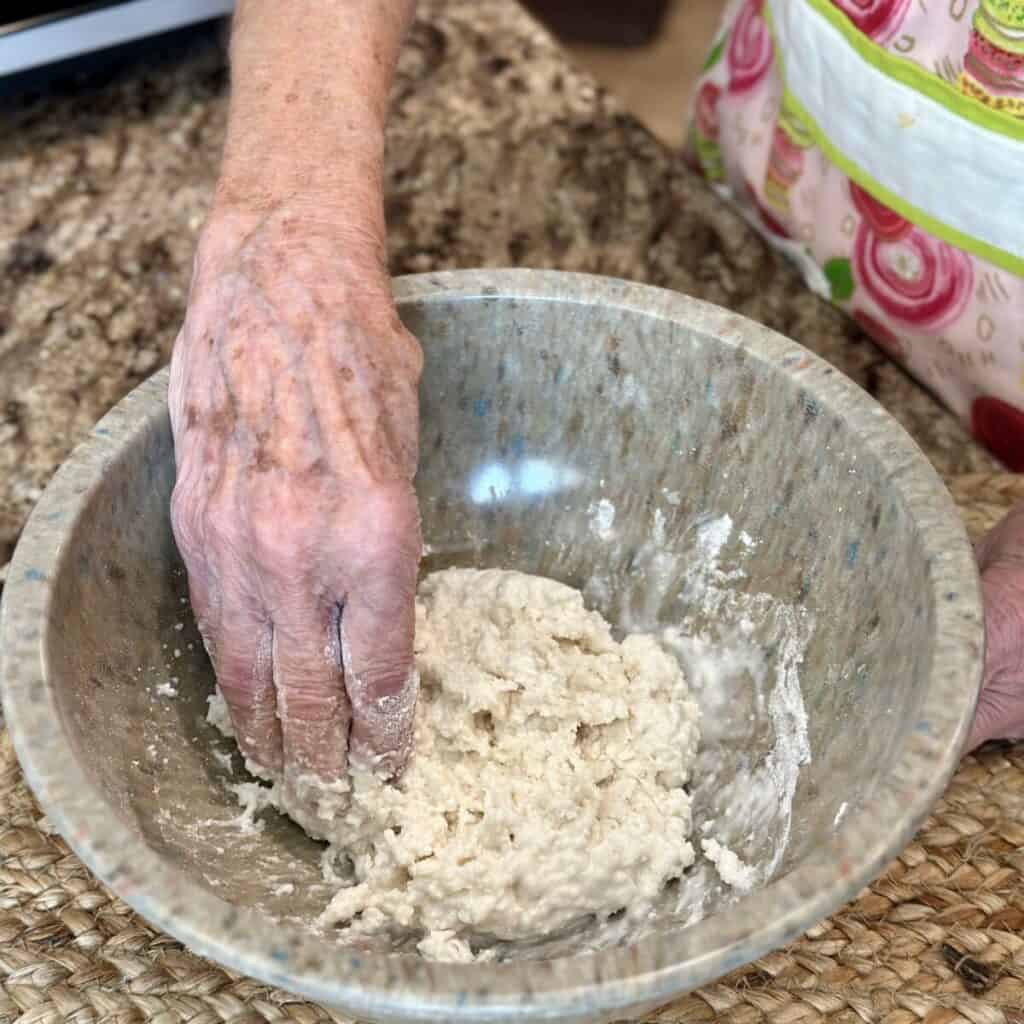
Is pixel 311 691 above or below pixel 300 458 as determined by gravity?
below

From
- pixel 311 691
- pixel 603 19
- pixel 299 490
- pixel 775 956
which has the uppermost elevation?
pixel 299 490

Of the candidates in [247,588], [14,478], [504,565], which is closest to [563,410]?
[504,565]

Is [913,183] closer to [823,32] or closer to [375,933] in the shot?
[823,32]

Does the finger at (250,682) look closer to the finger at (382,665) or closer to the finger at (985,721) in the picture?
the finger at (382,665)

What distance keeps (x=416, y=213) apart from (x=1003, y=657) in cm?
62

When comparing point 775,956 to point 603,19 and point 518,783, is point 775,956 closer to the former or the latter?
point 518,783

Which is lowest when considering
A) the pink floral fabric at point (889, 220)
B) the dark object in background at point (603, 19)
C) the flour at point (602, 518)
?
the dark object in background at point (603, 19)

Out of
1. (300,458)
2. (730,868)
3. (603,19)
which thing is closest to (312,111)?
(300,458)

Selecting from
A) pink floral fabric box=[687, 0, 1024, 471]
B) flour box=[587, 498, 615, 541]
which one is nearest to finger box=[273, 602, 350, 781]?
flour box=[587, 498, 615, 541]

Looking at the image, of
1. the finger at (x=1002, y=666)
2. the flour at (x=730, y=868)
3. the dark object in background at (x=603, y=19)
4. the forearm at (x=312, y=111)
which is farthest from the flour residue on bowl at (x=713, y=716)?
the dark object in background at (x=603, y=19)

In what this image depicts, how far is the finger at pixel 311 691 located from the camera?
0.61m

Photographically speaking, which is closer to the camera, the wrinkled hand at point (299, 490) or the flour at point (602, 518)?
the wrinkled hand at point (299, 490)

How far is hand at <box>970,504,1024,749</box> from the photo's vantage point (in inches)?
28.9

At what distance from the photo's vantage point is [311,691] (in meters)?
0.63
